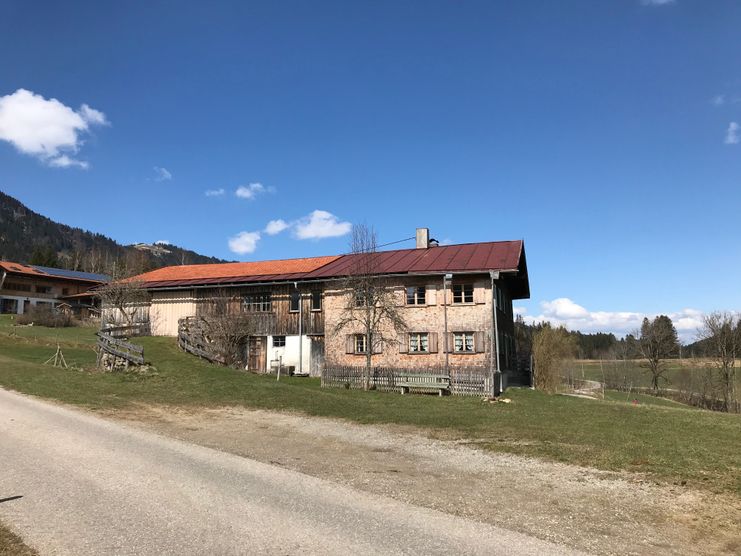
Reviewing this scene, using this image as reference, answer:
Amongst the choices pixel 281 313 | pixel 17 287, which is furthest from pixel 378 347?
pixel 17 287

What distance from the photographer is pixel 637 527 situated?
6152mm

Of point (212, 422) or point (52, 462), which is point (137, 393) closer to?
point (212, 422)

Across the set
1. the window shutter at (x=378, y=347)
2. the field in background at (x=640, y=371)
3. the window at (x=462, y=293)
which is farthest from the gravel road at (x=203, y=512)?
the field in background at (x=640, y=371)

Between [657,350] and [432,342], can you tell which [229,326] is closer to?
[432,342]

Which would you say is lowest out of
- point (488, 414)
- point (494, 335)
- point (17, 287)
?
point (488, 414)

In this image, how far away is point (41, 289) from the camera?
71750mm

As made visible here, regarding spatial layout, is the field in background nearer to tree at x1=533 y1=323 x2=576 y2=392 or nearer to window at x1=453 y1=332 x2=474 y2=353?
tree at x1=533 y1=323 x2=576 y2=392

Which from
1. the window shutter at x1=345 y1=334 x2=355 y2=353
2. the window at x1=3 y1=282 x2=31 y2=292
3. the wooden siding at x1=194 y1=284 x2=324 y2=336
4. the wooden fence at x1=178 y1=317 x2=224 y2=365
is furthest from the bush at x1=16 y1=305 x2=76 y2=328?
the window shutter at x1=345 y1=334 x2=355 y2=353

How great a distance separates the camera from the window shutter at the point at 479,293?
27.7m

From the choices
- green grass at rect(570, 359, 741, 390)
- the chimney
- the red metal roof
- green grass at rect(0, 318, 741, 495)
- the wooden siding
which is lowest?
green grass at rect(570, 359, 741, 390)

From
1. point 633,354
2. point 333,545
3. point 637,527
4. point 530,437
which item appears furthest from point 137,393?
point 633,354

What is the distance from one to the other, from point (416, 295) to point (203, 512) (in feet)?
77.3

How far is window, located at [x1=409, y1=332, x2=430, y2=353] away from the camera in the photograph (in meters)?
28.7

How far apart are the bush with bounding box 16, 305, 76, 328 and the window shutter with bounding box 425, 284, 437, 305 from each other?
131 ft
